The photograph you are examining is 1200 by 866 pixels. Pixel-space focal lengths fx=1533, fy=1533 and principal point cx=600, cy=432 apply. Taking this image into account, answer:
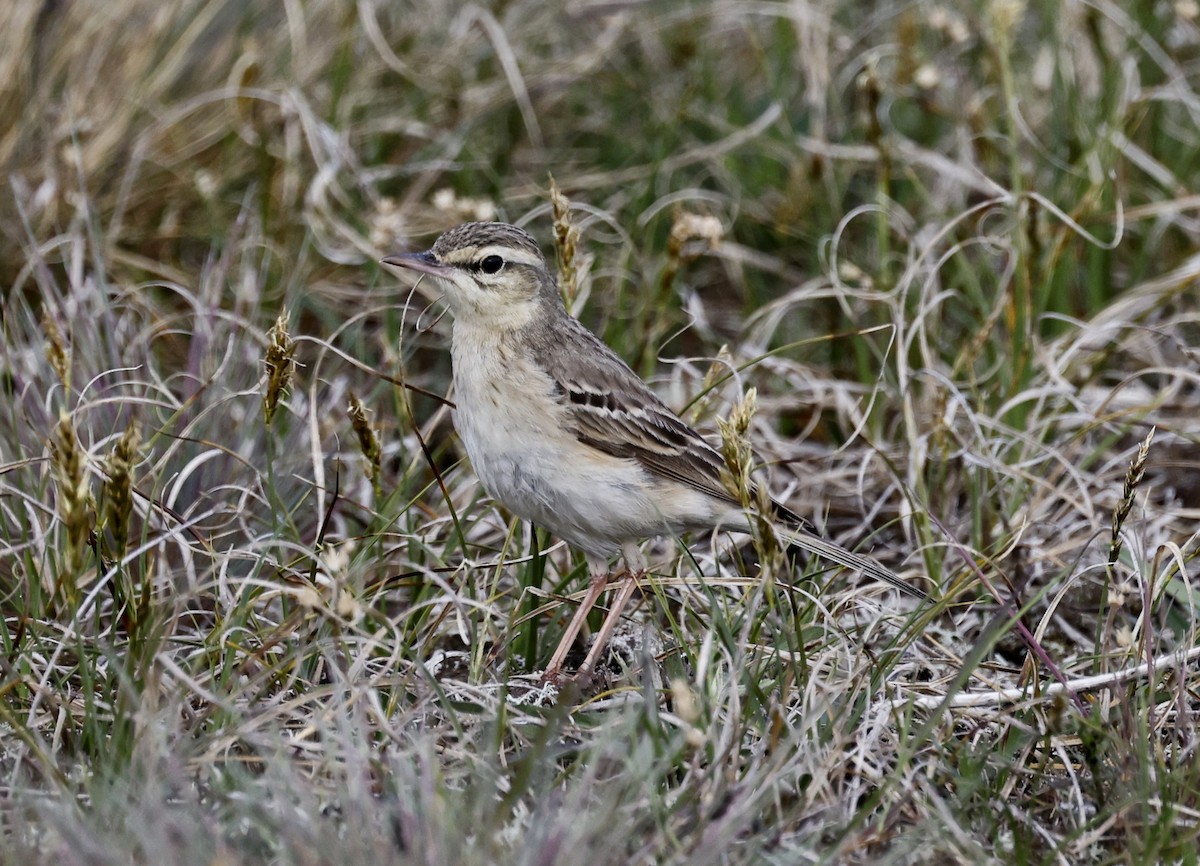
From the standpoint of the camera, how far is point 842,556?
4.80 metres

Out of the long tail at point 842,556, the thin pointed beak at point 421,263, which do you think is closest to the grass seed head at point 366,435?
the thin pointed beak at point 421,263

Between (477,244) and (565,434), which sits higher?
(477,244)

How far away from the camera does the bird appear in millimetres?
4785

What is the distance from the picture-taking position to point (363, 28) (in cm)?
830

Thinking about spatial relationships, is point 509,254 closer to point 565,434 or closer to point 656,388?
point 565,434

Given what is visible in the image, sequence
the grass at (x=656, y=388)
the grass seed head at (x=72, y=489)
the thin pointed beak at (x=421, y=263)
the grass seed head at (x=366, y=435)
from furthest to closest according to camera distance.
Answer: the thin pointed beak at (x=421, y=263) → the grass seed head at (x=366, y=435) → the grass at (x=656, y=388) → the grass seed head at (x=72, y=489)

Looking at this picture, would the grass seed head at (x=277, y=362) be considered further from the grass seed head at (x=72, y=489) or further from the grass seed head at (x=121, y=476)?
the grass seed head at (x=72, y=489)

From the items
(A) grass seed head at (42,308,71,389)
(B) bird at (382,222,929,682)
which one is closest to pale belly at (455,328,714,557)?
(B) bird at (382,222,929,682)

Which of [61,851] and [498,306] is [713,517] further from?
[61,851]

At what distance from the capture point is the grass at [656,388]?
145 inches

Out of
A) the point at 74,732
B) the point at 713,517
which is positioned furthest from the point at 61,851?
the point at 713,517

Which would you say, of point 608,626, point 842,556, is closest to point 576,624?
point 608,626

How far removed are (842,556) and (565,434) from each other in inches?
37.7

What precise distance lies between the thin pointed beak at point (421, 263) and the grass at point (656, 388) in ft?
0.66
